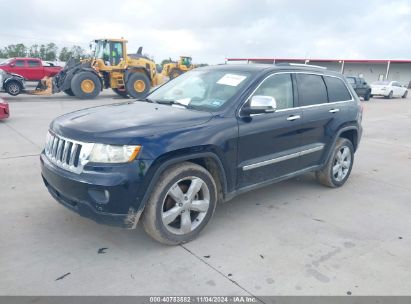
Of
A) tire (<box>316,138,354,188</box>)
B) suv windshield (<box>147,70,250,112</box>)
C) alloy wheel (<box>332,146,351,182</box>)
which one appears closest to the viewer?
suv windshield (<box>147,70,250,112</box>)

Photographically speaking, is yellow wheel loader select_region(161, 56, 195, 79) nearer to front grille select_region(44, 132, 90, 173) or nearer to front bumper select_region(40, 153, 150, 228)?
front grille select_region(44, 132, 90, 173)

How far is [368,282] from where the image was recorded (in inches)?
121

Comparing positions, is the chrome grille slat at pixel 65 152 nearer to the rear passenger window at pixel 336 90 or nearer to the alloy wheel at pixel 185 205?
the alloy wheel at pixel 185 205

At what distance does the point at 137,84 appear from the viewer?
59.2ft

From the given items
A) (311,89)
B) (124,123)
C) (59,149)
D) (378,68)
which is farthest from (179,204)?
(378,68)

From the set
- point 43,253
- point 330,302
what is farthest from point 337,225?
point 43,253

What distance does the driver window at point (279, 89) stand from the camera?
4.16 metres

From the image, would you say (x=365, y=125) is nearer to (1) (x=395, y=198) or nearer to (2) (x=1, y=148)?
(1) (x=395, y=198)

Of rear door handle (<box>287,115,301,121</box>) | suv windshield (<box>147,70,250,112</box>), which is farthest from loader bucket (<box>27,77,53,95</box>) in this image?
rear door handle (<box>287,115,301,121</box>)

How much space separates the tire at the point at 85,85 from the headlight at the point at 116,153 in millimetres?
14649

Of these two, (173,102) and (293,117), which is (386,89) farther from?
(173,102)

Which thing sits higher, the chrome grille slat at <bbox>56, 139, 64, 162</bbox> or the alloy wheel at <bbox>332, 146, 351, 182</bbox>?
the chrome grille slat at <bbox>56, 139, 64, 162</bbox>

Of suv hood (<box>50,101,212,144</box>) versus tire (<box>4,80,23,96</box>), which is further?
tire (<box>4,80,23,96</box>)

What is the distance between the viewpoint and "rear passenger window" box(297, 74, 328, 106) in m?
4.63
